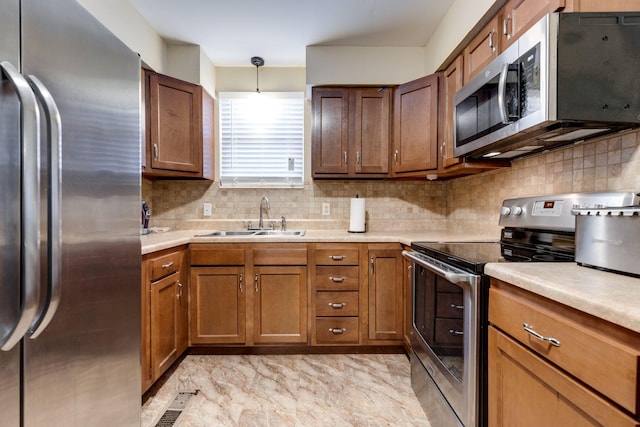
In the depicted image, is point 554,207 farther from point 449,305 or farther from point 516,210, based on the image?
point 449,305

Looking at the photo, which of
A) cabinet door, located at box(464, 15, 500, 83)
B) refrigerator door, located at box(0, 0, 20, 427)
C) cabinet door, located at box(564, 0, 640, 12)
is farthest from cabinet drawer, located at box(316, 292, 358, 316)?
cabinet door, located at box(564, 0, 640, 12)

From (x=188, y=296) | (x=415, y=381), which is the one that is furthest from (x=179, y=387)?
(x=415, y=381)

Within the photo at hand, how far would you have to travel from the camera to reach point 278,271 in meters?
2.28

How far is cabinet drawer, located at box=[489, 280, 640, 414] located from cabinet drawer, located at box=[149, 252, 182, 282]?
1.73 meters

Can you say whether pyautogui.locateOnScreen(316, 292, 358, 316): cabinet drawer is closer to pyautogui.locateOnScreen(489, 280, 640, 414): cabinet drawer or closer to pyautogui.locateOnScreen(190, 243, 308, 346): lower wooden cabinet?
pyautogui.locateOnScreen(190, 243, 308, 346): lower wooden cabinet

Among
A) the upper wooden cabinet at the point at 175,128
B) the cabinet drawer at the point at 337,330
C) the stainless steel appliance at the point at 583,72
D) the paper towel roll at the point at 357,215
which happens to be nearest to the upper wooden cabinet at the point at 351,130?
the paper towel roll at the point at 357,215

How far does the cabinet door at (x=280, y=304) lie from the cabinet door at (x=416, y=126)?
118 cm

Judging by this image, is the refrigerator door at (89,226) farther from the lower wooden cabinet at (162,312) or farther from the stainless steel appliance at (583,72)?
the stainless steel appliance at (583,72)

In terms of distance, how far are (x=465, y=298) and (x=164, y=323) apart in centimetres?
170

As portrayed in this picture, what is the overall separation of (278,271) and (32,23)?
181 cm

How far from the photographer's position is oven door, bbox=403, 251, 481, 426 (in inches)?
46.1

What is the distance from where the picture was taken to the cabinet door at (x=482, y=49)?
1.62 m

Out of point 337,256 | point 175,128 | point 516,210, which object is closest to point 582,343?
point 516,210

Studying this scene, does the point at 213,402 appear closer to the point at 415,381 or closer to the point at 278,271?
the point at 278,271
